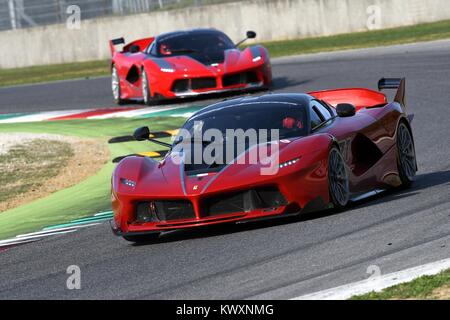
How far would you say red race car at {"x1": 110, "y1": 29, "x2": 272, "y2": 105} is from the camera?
2019 cm

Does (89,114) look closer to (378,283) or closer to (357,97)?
(357,97)

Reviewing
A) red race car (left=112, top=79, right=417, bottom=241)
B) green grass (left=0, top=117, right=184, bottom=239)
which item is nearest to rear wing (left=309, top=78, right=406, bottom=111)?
red race car (left=112, top=79, right=417, bottom=241)

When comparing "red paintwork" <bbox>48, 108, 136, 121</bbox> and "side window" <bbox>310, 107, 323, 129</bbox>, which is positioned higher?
"side window" <bbox>310, 107, 323, 129</bbox>

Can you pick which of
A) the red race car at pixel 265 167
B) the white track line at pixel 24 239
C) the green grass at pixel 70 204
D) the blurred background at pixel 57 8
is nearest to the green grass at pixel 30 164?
the green grass at pixel 70 204

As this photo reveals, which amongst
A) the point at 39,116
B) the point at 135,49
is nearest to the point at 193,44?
the point at 135,49

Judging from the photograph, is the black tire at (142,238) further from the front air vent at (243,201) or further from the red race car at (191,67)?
the red race car at (191,67)

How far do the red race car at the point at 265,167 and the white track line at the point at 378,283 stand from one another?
224cm

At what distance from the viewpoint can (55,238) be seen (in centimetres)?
1013

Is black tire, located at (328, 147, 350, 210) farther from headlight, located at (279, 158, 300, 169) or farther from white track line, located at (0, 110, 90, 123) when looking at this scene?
white track line, located at (0, 110, 90, 123)

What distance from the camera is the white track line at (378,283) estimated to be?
21.3 feet

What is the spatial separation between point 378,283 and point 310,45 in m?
23.7

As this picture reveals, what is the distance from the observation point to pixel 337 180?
31.5 feet

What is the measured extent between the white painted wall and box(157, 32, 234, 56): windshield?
9.67 m
